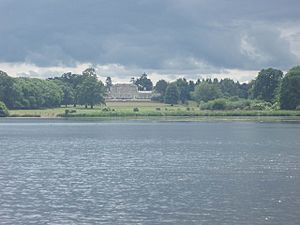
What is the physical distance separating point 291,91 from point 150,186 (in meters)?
145

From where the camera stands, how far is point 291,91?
609 feet

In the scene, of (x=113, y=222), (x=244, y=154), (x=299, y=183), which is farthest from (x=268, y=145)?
(x=113, y=222)

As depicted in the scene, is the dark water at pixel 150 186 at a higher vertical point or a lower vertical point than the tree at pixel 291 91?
lower

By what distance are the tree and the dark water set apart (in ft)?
356

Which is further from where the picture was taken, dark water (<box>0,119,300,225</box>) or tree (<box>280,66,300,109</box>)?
tree (<box>280,66,300,109</box>)

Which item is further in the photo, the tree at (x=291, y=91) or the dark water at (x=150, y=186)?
the tree at (x=291, y=91)

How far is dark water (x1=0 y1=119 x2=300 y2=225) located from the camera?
3622cm

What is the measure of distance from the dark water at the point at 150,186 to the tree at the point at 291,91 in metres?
108

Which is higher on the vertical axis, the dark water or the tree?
the tree

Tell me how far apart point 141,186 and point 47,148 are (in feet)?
134

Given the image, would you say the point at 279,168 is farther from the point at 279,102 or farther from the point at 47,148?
the point at 279,102

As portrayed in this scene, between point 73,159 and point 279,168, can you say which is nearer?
point 279,168

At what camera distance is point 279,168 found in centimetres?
5903

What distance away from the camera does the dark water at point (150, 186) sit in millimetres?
36219
